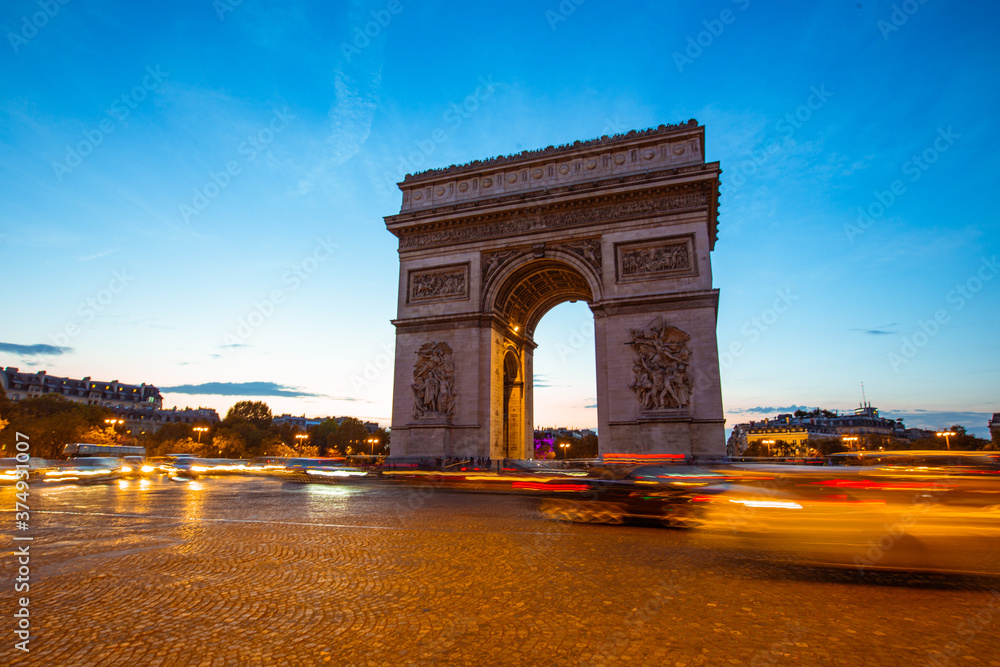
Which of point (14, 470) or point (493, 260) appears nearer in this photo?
point (14, 470)

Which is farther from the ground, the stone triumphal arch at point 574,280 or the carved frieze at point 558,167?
the carved frieze at point 558,167

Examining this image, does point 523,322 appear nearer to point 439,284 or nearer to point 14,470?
point 439,284

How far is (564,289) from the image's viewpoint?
30.1 metres

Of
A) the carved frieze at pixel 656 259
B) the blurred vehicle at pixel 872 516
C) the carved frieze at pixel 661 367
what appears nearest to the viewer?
the blurred vehicle at pixel 872 516

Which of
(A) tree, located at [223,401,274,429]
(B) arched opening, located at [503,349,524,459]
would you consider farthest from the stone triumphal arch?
(A) tree, located at [223,401,274,429]

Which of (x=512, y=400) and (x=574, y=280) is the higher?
(x=574, y=280)

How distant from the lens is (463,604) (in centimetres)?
421

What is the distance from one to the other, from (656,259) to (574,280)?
5.76 m

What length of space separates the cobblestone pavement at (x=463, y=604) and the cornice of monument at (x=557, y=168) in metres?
20.2

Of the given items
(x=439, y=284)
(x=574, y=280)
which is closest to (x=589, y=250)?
(x=574, y=280)

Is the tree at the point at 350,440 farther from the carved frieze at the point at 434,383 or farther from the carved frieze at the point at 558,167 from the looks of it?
the carved frieze at the point at 558,167

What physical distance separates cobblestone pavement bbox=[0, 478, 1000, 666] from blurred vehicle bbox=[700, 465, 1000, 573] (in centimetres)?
31

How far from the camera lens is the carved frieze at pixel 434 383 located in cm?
2466

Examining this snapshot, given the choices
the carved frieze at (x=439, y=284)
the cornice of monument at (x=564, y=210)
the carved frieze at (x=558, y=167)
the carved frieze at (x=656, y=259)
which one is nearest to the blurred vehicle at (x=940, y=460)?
the carved frieze at (x=656, y=259)
